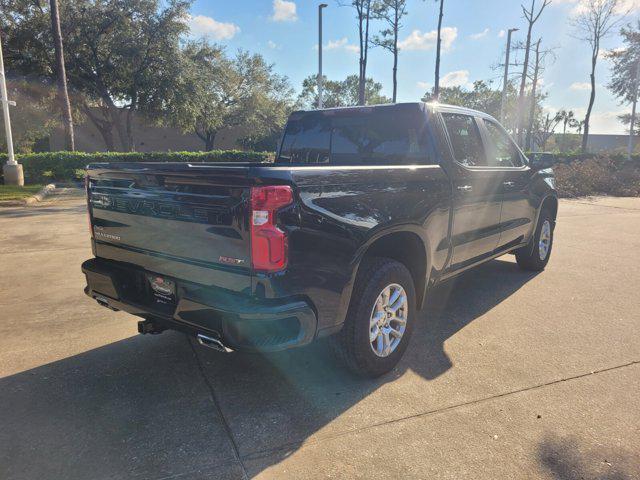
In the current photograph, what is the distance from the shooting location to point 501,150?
511cm

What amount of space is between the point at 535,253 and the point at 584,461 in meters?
3.98

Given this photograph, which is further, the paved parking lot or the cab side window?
the cab side window

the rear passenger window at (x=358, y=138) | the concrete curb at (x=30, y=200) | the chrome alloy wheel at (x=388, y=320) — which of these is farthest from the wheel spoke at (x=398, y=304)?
the concrete curb at (x=30, y=200)

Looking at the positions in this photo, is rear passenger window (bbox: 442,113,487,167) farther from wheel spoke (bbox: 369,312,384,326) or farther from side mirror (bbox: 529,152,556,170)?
wheel spoke (bbox: 369,312,384,326)

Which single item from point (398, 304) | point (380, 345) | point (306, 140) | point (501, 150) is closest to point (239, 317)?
point (380, 345)

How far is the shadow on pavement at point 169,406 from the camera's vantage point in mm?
2527

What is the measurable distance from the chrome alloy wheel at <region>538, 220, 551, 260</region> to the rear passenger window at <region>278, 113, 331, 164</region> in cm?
337

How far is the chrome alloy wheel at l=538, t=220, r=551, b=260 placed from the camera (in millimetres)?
6212

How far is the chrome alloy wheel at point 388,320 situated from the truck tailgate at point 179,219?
114cm

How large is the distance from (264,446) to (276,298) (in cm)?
85

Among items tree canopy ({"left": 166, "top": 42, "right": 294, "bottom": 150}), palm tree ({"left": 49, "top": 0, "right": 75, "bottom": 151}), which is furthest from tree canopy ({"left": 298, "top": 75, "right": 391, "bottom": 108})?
palm tree ({"left": 49, "top": 0, "right": 75, "bottom": 151})

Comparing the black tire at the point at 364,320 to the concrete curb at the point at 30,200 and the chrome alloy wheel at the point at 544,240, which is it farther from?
the concrete curb at the point at 30,200

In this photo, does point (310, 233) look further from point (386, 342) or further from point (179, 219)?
point (386, 342)

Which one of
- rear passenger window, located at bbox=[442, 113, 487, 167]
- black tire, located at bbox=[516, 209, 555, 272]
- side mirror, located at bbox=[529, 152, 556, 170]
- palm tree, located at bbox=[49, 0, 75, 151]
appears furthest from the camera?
palm tree, located at bbox=[49, 0, 75, 151]
